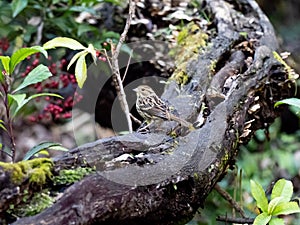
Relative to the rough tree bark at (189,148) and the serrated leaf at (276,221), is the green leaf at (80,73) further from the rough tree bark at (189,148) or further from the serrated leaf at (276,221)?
the serrated leaf at (276,221)

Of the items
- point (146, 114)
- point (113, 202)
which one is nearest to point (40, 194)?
point (113, 202)

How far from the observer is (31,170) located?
90 cm

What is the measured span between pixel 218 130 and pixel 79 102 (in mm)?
1000

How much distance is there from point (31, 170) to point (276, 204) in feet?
1.98

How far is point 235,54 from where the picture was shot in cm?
173

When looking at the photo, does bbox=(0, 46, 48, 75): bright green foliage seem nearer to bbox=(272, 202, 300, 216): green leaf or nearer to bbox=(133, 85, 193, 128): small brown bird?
bbox=(133, 85, 193, 128): small brown bird

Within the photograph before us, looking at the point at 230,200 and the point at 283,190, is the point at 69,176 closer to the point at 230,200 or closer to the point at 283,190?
the point at 283,190

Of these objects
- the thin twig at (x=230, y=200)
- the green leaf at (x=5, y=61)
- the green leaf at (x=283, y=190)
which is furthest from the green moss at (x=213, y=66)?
→ the green leaf at (x=5, y=61)

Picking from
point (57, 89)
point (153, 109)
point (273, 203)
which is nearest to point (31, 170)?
point (153, 109)

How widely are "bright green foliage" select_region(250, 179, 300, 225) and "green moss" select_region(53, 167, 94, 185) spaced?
44 centimetres

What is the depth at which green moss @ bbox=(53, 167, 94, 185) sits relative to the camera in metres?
0.94

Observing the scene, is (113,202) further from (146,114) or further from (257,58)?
(257,58)

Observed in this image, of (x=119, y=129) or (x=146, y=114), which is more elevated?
(x=146, y=114)

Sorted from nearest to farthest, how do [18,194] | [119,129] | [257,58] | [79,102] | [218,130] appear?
[18,194] < [218,130] < [257,58] < [119,129] < [79,102]
